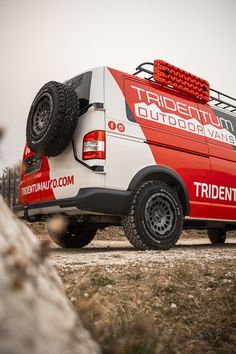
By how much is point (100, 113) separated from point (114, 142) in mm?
358

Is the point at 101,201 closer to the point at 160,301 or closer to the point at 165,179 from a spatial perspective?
the point at 165,179

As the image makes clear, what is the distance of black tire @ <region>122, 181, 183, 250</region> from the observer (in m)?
4.19

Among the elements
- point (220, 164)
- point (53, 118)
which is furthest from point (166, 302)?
point (220, 164)

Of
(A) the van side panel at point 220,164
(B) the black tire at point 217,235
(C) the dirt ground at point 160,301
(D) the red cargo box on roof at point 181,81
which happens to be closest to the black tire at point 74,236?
(A) the van side panel at point 220,164

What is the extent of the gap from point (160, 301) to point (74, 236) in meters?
3.62

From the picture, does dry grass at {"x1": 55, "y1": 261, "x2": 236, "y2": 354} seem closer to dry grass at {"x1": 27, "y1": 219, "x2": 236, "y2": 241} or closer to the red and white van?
the red and white van

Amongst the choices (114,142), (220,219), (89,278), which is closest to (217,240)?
(220,219)

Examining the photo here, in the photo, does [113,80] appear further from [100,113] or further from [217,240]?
[217,240]

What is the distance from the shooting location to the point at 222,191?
17.9 feet

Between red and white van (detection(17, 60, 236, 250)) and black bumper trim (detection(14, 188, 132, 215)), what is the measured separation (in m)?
0.01

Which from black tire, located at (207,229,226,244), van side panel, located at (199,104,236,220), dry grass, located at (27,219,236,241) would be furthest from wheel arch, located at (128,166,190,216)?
dry grass, located at (27,219,236,241)

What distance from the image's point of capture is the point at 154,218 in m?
4.46

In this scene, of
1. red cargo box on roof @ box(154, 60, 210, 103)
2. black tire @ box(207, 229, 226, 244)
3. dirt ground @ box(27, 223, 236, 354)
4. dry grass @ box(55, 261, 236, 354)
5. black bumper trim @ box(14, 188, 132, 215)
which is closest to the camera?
dirt ground @ box(27, 223, 236, 354)

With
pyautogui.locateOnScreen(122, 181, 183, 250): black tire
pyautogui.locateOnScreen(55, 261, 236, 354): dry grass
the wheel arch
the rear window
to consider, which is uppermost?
the rear window
